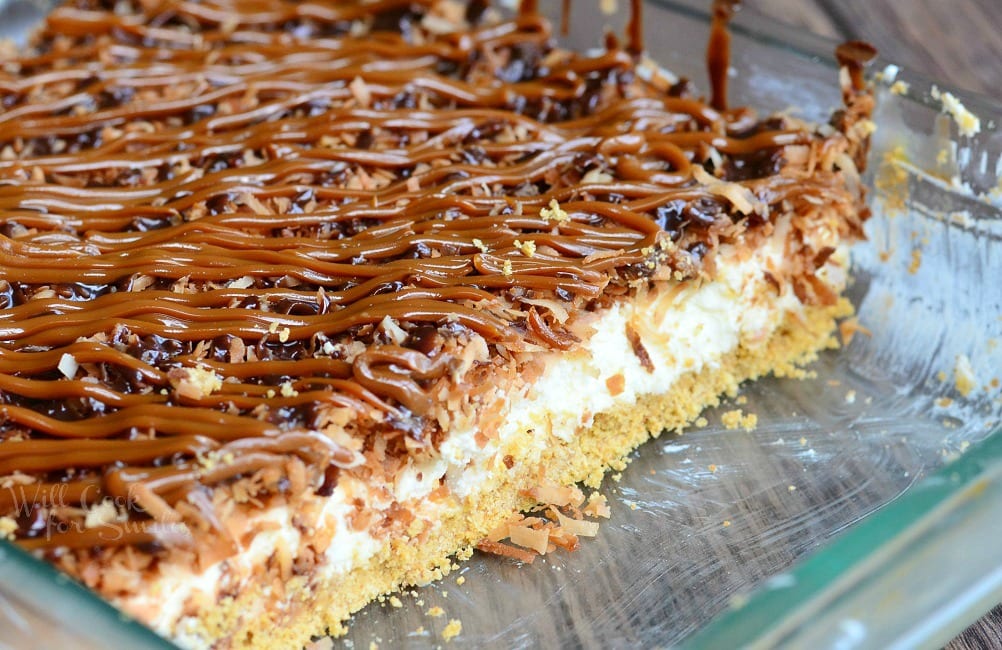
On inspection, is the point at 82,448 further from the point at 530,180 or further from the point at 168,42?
the point at 168,42

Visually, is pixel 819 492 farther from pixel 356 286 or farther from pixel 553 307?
pixel 356 286

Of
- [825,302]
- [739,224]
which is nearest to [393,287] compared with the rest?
[739,224]

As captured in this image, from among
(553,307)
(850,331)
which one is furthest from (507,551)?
(850,331)

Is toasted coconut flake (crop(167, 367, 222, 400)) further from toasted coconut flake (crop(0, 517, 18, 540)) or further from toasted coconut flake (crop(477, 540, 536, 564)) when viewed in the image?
toasted coconut flake (crop(477, 540, 536, 564))

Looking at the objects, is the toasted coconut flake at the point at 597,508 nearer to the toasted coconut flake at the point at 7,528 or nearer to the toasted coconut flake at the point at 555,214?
the toasted coconut flake at the point at 555,214

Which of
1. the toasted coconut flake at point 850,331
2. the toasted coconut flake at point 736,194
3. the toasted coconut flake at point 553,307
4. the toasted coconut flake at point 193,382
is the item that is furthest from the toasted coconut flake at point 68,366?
the toasted coconut flake at point 850,331

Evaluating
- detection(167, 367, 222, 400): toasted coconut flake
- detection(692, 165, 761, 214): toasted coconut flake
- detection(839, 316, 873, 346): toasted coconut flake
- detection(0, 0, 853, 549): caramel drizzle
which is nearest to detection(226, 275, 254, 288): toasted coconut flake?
detection(0, 0, 853, 549): caramel drizzle
